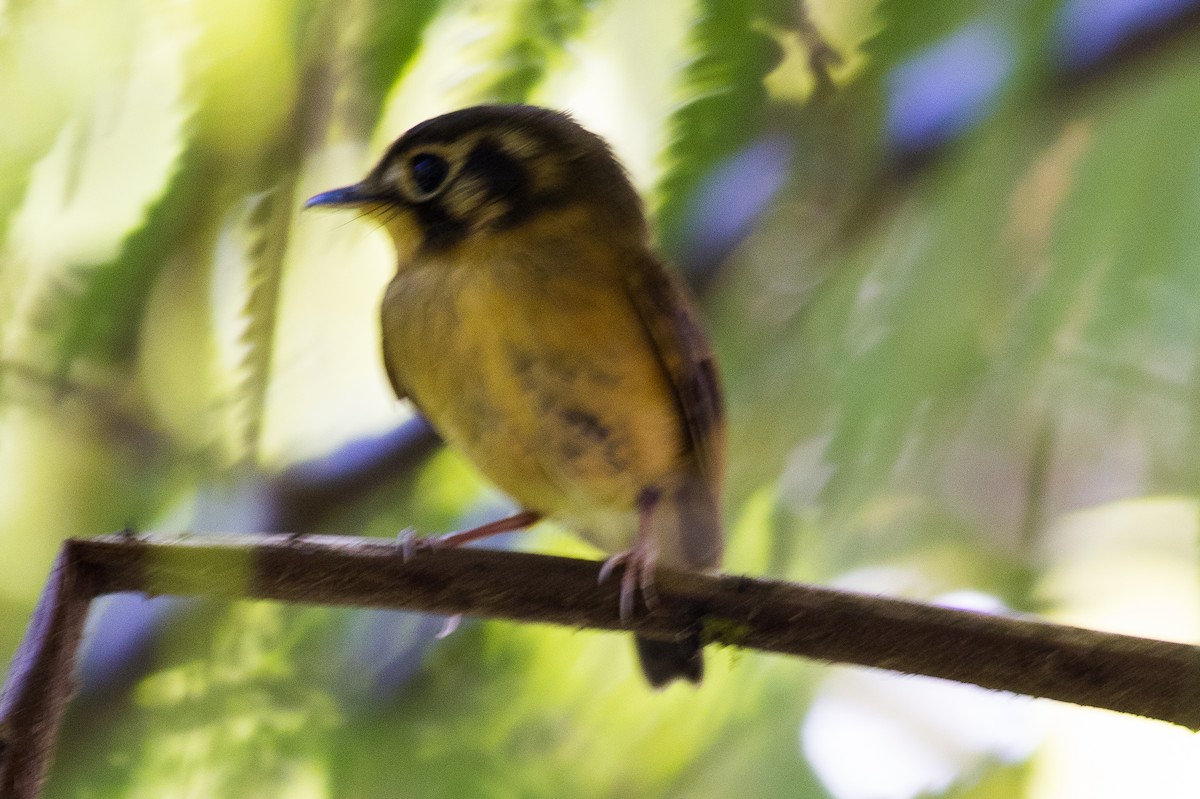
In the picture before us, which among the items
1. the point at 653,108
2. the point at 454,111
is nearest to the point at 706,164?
the point at 653,108

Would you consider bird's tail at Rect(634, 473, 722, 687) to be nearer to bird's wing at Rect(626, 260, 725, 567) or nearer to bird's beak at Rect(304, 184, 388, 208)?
bird's wing at Rect(626, 260, 725, 567)

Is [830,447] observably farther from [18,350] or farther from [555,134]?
[18,350]

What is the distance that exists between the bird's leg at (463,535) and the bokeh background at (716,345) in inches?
1.7

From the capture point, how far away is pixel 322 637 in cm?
72

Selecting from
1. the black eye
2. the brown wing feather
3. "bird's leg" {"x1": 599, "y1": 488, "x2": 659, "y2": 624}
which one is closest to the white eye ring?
the black eye

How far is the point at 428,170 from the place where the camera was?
631mm

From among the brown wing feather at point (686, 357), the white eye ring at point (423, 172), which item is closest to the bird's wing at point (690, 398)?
the brown wing feather at point (686, 357)

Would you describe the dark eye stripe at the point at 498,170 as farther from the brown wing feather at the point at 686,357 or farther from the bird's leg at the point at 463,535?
the bird's leg at the point at 463,535

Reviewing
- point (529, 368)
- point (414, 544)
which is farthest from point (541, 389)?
point (414, 544)

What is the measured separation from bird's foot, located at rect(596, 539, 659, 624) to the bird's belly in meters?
0.07

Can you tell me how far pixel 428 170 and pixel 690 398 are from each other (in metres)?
0.22

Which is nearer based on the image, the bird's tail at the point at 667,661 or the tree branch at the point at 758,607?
the tree branch at the point at 758,607

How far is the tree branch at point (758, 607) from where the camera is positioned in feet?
1.84

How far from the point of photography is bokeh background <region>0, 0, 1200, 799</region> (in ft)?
2.13
